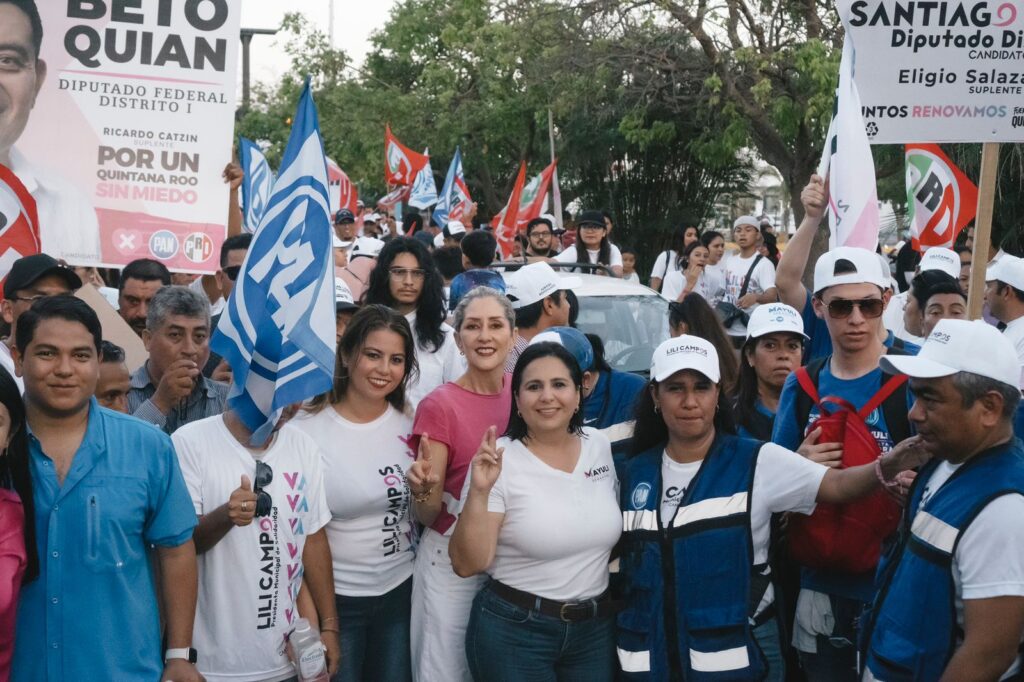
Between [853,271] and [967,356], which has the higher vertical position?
[853,271]

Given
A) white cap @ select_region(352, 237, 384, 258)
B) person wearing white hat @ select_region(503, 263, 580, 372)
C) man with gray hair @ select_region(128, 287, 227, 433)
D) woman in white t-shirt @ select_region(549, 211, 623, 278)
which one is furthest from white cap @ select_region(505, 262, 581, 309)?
woman in white t-shirt @ select_region(549, 211, 623, 278)

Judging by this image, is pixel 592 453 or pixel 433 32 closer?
pixel 592 453

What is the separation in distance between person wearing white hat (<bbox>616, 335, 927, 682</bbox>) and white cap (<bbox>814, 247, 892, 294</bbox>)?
24.9 inches

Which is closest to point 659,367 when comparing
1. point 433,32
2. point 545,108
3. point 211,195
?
point 211,195

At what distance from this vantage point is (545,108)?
25.9m

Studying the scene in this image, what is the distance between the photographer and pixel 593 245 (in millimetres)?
11859

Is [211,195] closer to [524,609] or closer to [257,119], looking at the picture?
[524,609]

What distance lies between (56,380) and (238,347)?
83 centimetres

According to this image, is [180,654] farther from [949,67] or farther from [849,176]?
[949,67]

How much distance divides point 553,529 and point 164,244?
317 centimetres

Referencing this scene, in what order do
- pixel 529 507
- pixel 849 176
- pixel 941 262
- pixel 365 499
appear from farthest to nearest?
pixel 941 262 < pixel 849 176 < pixel 365 499 < pixel 529 507

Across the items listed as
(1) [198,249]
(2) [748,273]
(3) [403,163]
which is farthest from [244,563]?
(3) [403,163]

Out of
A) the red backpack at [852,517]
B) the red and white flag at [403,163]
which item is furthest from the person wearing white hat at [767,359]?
the red and white flag at [403,163]

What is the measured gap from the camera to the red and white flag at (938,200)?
8.87m
